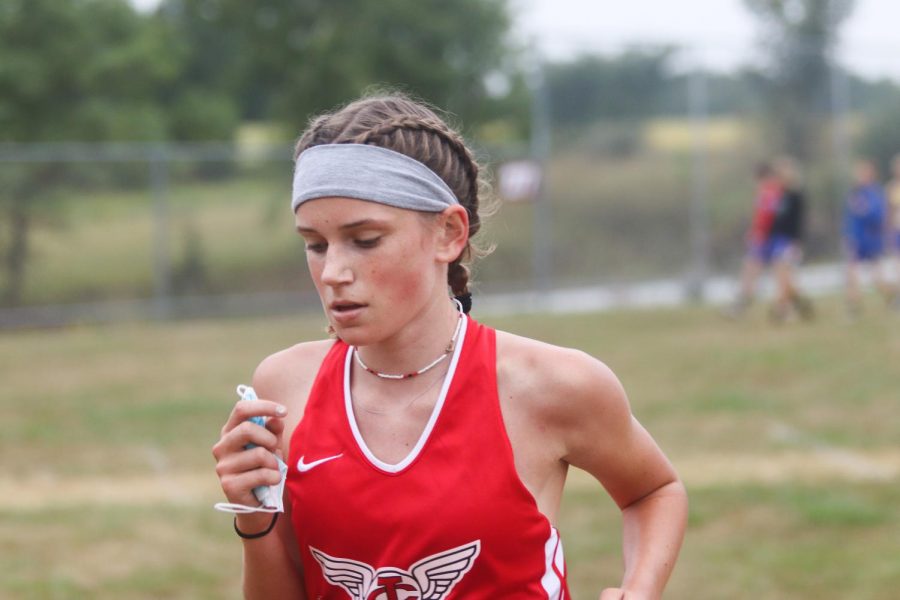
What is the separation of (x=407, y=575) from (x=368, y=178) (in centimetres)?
75

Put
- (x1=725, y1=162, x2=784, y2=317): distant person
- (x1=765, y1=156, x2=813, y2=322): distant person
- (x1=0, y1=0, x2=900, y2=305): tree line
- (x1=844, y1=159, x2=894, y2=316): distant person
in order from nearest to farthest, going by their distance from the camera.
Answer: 1. (x1=765, y1=156, x2=813, y2=322): distant person
2. (x1=725, y1=162, x2=784, y2=317): distant person
3. (x1=844, y1=159, x2=894, y2=316): distant person
4. (x1=0, y1=0, x2=900, y2=305): tree line

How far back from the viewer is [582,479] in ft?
25.6

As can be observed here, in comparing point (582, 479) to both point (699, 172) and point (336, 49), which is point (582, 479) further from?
point (336, 49)

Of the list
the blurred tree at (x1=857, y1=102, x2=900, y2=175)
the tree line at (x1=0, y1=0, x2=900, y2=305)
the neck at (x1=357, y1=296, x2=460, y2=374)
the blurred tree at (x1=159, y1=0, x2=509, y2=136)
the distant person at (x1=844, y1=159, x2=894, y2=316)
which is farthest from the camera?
the blurred tree at (x1=159, y1=0, x2=509, y2=136)

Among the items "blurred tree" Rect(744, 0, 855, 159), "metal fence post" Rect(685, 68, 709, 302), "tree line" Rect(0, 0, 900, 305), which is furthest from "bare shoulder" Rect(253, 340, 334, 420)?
"blurred tree" Rect(744, 0, 855, 159)

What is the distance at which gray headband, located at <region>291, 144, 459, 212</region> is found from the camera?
2.28 meters

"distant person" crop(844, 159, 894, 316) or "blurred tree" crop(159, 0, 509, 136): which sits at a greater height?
"blurred tree" crop(159, 0, 509, 136)

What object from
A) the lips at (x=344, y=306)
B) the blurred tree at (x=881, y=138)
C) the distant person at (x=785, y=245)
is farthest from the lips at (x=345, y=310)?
the blurred tree at (x=881, y=138)

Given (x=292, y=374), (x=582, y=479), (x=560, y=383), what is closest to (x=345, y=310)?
(x=292, y=374)

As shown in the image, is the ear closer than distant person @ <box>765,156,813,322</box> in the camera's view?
Yes

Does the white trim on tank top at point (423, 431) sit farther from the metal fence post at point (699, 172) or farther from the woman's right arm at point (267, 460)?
the metal fence post at point (699, 172)

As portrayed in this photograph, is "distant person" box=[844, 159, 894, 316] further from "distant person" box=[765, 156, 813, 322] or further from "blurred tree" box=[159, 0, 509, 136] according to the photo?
"blurred tree" box=[159, 0, 509, 136]

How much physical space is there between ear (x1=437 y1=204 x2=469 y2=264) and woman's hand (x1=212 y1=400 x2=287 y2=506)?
452 mm

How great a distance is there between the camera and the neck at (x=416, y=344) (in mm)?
2471
